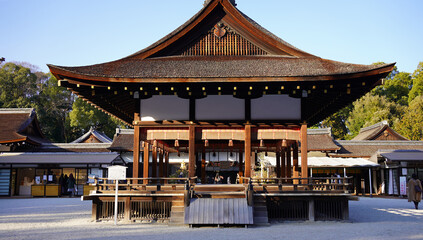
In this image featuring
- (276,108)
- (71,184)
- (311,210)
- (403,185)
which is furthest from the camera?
(71,184)

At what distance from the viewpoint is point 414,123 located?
144ft

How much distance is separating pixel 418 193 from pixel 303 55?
9132 mm

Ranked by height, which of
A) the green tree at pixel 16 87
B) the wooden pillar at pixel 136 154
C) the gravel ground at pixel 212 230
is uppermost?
the green tree at pixel 16 87

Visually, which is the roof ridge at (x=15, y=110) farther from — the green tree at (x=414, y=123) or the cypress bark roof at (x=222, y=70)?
the green tree at (x=414, y=123)

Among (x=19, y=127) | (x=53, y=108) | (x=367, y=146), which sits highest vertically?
(x=53, y=108)

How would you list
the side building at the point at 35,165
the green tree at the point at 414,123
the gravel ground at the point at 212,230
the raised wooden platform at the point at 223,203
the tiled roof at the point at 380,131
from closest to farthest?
the gravel ground at the point at 212,230, the raised wooden platform at the point at 223,203, the side building at the point at 35,165, the tiled roof at the point at 380,131, the green tree at the point at 414,123

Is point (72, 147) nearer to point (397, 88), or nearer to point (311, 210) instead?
point (311, 210)

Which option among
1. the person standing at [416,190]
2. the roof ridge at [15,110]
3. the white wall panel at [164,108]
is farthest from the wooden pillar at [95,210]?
the roof ridge at [15,110]

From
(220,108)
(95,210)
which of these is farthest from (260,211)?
(95,210)

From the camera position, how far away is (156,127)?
14.4 m

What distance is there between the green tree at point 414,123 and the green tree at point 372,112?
426 cm

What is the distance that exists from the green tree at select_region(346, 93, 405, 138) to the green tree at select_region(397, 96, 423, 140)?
426 centimetres

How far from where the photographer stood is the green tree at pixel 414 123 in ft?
143

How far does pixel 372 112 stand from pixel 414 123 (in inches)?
386
